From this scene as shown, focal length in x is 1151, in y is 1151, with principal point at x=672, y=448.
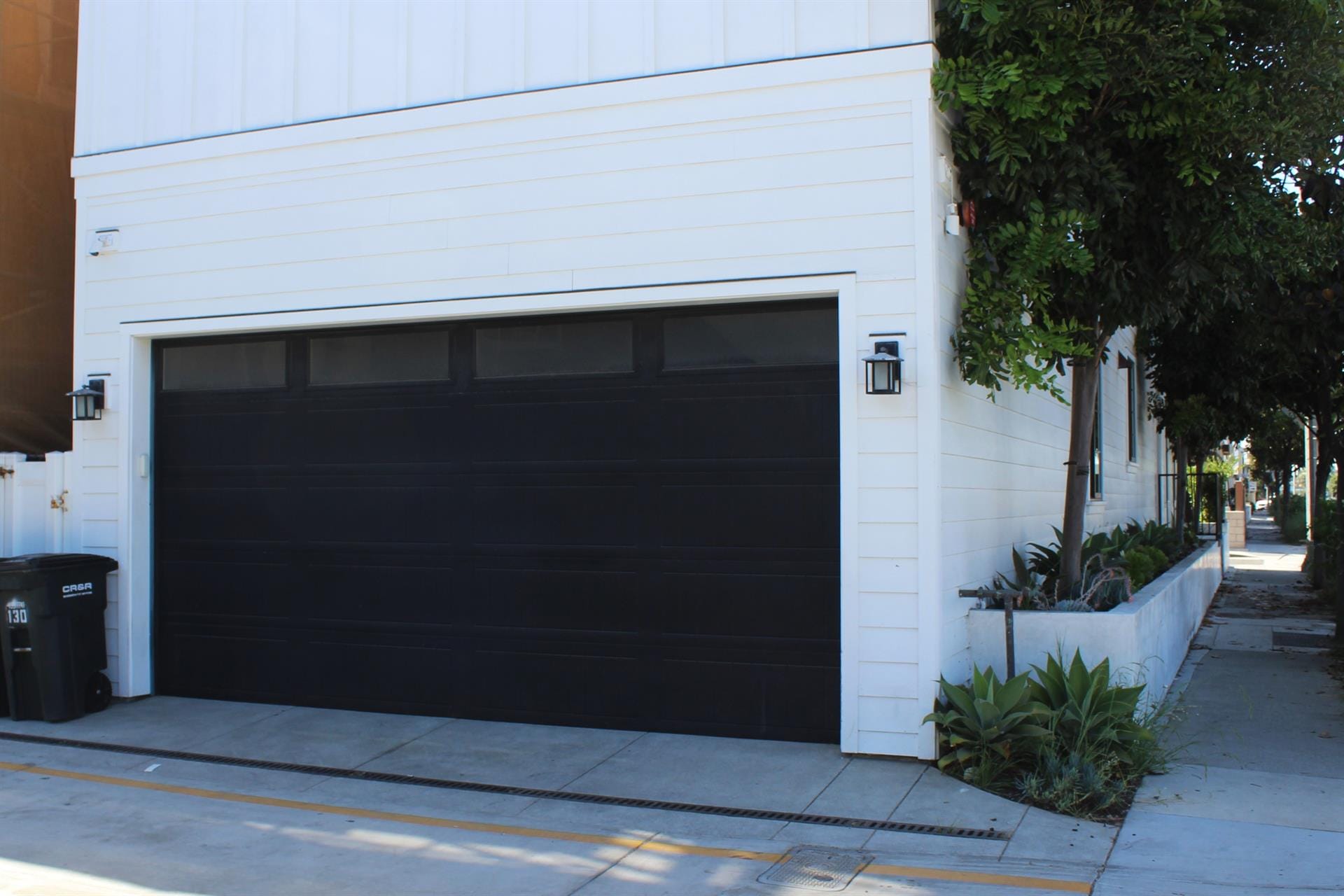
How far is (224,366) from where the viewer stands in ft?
30.7

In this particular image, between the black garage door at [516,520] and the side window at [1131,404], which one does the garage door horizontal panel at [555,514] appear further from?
the side window at [1131,404]

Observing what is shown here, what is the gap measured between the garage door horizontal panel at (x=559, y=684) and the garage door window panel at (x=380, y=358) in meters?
2.16

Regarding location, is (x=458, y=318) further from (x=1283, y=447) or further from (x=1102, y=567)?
(x=1283, y=447)

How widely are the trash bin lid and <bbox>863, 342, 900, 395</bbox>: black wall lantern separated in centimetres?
602

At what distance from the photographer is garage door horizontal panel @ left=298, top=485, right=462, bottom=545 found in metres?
8.51

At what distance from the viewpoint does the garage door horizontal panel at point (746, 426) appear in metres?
7.47

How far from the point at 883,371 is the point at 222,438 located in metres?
5.47

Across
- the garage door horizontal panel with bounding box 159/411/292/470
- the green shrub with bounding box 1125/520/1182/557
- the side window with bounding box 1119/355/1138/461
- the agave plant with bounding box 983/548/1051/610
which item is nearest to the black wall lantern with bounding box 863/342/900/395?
the agave plant with bounding box 983/548/1051/610

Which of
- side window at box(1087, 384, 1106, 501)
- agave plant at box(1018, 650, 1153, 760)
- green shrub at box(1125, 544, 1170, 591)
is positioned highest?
side window at box(1087, 384, 1106, 501)

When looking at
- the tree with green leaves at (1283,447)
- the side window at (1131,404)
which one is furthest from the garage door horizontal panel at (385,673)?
the tree with green leaves at (1283,447)

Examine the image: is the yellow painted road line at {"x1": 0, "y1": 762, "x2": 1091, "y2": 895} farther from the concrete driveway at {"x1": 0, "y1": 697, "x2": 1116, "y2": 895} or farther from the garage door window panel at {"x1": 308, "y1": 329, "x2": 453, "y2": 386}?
the garage door window panel at {"x1": 308, "y1": 329, "x2": 453, "y2": 386}

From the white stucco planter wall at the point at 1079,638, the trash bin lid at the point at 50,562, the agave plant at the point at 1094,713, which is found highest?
the trash bin lid at the point at 50,562

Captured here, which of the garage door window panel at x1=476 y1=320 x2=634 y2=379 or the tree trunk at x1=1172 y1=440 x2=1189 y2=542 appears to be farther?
the tree trunk at x1=1172 y1=440 x2=1189 y2=542

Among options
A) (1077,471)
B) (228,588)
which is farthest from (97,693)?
(1077,471)
